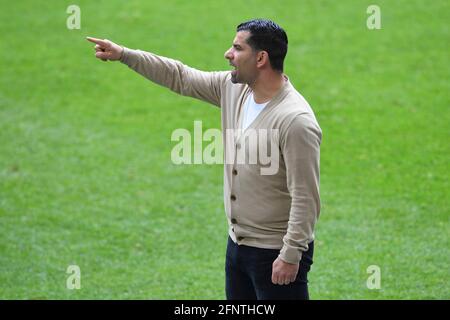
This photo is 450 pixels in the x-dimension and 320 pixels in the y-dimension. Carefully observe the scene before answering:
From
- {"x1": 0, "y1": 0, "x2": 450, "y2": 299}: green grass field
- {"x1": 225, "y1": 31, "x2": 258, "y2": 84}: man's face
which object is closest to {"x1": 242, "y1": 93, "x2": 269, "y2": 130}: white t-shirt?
{"x1": 225, "y1": 31, "x2": 258, "y2": 84}: man's face

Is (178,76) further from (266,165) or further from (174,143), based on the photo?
(174,143)

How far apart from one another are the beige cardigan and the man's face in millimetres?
168

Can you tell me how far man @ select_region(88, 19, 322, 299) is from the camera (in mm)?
4215

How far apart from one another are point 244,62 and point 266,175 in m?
0.57

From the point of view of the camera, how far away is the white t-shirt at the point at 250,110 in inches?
175

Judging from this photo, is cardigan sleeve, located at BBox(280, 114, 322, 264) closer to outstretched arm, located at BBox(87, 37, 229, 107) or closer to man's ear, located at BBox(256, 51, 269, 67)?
man's ear, located at BBox(256, 51, 269, 67)

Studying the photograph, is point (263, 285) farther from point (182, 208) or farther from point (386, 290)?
point (182, 208)

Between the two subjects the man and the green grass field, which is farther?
the green grass field

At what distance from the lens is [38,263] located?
709 centimetres

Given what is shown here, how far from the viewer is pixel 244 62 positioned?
14.3ft

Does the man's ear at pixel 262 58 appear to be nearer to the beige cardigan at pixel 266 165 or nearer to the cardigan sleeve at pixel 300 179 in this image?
the beige cardigan at pixel 266 165

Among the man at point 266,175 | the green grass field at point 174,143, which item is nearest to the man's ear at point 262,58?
the man at point 266,175

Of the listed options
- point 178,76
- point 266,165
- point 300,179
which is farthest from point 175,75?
point 300,179
